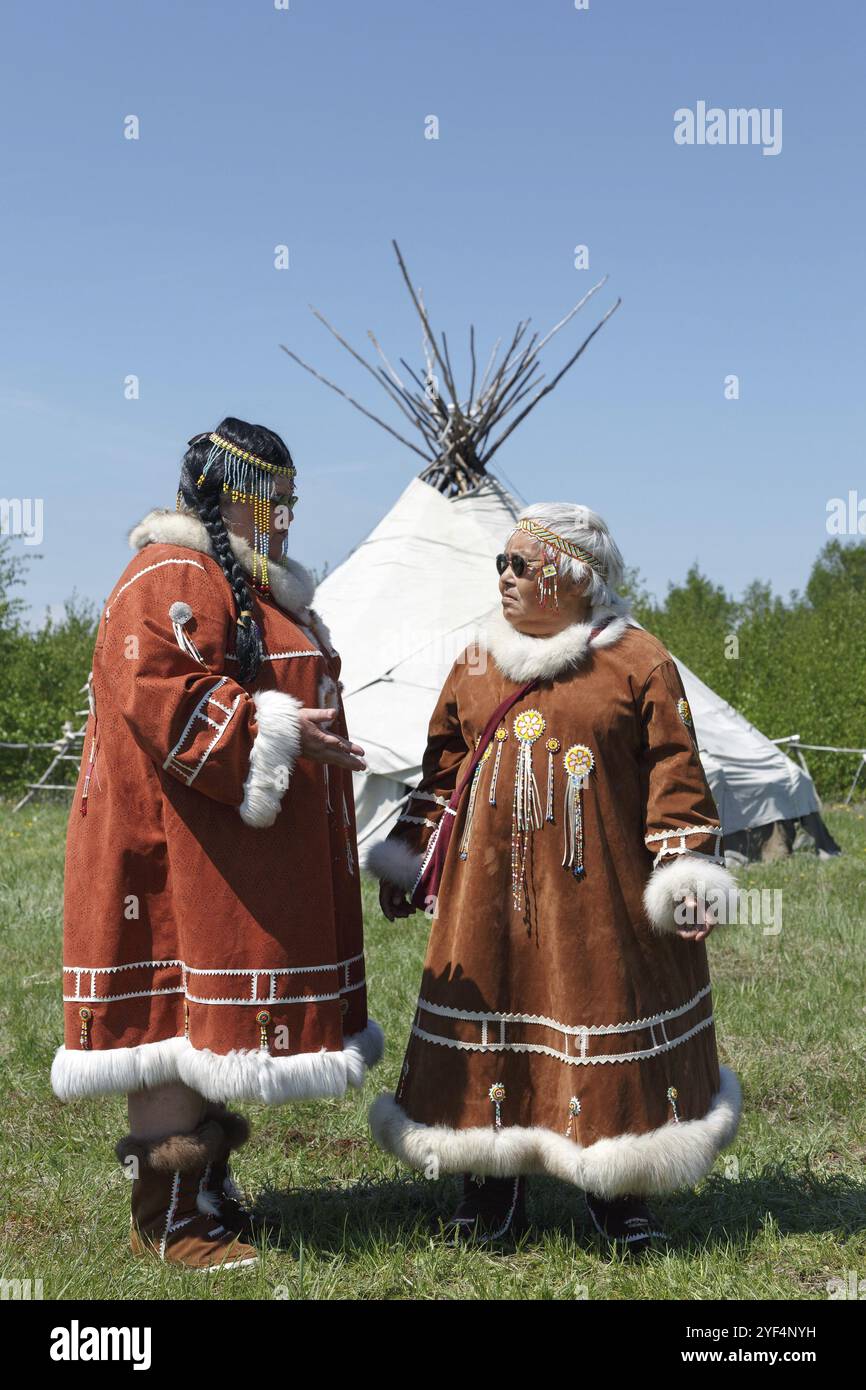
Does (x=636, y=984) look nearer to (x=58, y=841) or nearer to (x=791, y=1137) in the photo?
(x=791, y=1137)

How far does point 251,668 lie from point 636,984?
49.6 inches

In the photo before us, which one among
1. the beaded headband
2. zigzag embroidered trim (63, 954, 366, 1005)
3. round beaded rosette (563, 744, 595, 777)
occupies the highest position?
the beaded headband

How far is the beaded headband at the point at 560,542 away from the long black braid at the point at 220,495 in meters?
0.67

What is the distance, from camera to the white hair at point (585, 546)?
3.35 meters

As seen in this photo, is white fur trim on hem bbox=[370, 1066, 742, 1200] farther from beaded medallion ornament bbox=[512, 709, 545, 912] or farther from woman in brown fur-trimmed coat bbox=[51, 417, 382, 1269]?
beaded medallion ornament bbox=[512, 709, 545, 912]

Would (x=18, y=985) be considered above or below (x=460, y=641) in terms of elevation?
below

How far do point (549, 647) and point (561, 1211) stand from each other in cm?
162

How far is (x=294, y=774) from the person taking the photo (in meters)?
3.10

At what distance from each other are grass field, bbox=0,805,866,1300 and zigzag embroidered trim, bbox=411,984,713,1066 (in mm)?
535

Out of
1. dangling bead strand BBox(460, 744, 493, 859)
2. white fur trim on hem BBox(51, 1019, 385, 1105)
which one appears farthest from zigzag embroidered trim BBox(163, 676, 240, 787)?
dangling bead strand BBox(460, 744, 493, 859)

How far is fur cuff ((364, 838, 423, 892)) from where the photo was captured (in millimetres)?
3523

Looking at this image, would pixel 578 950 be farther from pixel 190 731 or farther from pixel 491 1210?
pixel 190 731

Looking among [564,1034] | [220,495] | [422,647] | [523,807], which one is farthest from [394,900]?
[422,647]

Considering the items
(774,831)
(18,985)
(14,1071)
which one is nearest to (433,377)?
(774,831)
